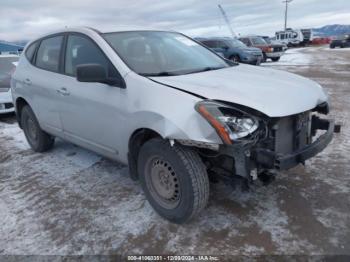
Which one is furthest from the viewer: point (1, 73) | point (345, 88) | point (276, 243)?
point (345, 88)

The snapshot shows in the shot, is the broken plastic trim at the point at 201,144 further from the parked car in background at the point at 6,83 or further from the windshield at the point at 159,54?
the parked car in background at the point at 6,83

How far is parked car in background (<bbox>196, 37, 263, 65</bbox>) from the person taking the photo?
17.8 meters

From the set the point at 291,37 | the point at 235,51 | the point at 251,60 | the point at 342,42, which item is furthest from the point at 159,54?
the point at 291,37

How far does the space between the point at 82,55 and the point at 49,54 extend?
92cm

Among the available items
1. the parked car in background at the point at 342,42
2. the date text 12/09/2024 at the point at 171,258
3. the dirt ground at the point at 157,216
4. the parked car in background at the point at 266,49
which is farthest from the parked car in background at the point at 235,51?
the parked car in background at the point at 342,42

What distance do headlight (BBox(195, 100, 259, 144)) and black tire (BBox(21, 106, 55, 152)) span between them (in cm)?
318

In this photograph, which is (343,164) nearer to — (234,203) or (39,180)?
(234,203)

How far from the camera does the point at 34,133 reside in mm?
5148

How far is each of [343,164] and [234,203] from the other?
1717 mm

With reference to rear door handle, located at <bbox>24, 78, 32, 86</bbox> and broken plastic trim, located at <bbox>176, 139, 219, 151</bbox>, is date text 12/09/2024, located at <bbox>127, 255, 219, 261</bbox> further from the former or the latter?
rear door handle, located at <bbox>24, 78, 32, 86</bbox>

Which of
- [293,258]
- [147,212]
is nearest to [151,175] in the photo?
[147,212]

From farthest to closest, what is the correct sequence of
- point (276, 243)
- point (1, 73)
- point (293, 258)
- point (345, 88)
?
point (345, 88) < point (1, 73) < point (276, 243) < point (293, 258)

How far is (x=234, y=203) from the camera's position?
11.3ft

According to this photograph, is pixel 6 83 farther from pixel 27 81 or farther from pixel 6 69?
pixel 27 81
